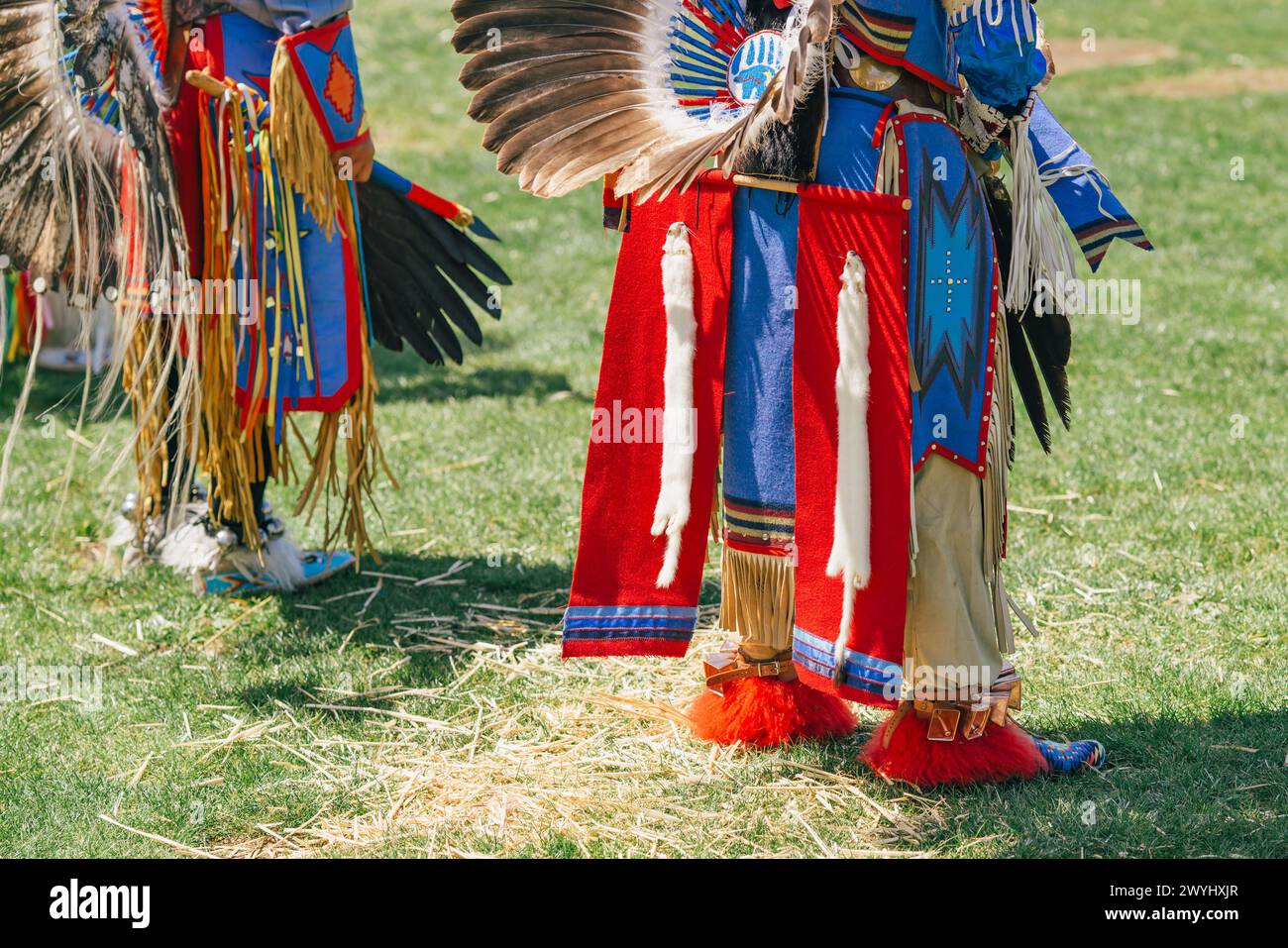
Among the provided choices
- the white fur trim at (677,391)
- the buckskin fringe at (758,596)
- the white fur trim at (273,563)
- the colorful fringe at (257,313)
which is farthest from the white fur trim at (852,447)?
the white fur trim at (273,563)

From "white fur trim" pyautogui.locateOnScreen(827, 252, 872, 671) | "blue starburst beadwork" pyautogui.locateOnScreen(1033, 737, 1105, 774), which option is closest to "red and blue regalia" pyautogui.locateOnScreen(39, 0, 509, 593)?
"white fur trim" pyautogui.locateOnScreen(827, 252, 872, 671)

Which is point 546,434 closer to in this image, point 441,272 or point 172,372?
point 441,272

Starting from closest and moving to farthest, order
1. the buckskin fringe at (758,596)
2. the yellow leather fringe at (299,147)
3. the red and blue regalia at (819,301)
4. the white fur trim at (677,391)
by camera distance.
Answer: the red and blue regalia at (819,301)
the white fur trim at (677,391)
the buckskin fringe at (758,596)
the yellow leather fringe at (299,147)

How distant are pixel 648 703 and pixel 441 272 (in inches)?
65.1

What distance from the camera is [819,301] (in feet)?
9.65

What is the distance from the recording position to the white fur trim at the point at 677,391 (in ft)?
9.92

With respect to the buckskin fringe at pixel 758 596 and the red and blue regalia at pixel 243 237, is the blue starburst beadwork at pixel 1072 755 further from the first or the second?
the red and blue regalia at pixel 243 237

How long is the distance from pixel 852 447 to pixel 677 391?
1.27 feet

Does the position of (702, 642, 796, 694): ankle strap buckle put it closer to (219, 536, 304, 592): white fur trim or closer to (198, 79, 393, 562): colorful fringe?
(198, 79, 393, 562): colorful fringe

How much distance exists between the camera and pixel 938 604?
3.00m

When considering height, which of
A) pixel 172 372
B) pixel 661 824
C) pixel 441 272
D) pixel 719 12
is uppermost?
pixel 719 12

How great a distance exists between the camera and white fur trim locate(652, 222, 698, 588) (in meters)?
3.02

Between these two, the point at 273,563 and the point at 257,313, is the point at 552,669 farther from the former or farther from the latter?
the point at 257,313

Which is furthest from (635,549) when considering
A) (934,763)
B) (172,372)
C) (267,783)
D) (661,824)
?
(172,372)
